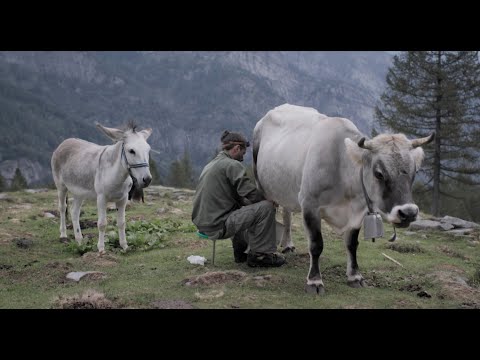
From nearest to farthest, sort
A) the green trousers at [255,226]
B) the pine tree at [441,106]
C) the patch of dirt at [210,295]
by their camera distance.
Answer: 1. the patch of dirt at [210,295]
2. the green trousers at [255,226]
3. the pine tree at [441,106]

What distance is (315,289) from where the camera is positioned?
7238mm

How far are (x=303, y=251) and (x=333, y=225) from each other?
9.14 feet

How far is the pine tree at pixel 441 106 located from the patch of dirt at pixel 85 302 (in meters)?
28.2

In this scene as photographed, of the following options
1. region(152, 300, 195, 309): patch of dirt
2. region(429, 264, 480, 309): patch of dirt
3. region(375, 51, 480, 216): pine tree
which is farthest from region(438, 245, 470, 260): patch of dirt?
region(375, 51, 480, 216): pine tree

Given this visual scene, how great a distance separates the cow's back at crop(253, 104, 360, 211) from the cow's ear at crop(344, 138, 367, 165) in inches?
17.2

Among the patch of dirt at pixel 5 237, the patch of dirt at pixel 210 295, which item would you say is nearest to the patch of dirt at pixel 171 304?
the patch of dirt at pixel 210 295

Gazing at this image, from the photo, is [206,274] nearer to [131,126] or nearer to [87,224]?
[131,126]

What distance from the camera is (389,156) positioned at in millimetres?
6285

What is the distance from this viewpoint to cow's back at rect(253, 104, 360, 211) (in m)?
7.43

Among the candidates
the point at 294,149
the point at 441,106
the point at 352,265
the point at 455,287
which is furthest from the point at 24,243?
the point at 441,106

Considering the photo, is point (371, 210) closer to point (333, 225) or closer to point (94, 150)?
point (333, 225)

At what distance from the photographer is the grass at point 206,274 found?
6.75 meters

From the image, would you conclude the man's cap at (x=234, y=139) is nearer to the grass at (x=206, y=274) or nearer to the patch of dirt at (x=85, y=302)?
the grass at (x=206, y=274)

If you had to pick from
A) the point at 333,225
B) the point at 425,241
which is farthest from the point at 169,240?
the point at 425,241
